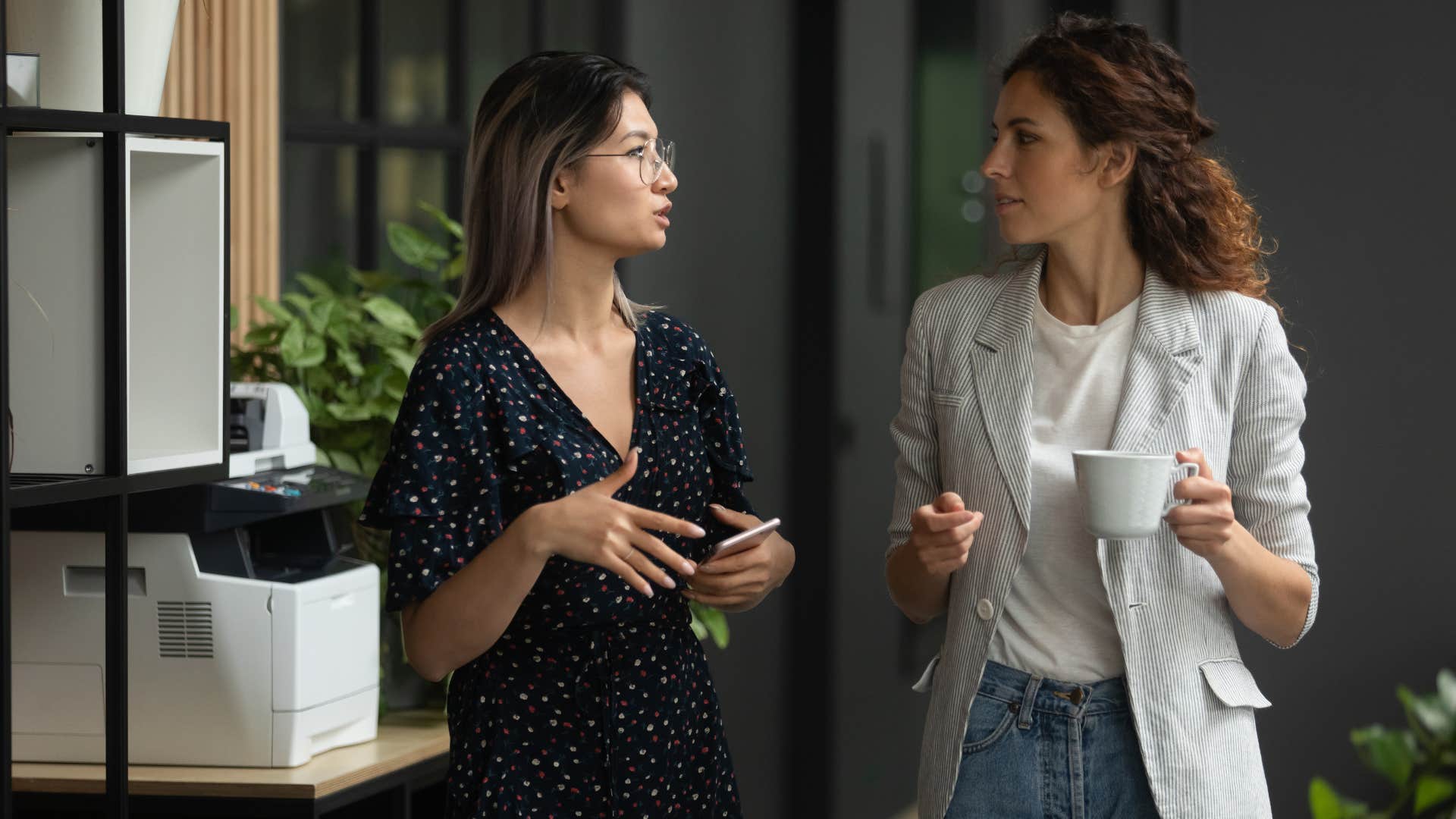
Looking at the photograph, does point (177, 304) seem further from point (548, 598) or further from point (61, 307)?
point (548, 598)

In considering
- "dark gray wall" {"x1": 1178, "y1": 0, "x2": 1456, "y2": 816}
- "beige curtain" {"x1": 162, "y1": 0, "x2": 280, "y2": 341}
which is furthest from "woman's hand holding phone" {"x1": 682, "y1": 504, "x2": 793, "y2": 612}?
"beige curtain" {"x1": 162, "y1": 0, "x2": 280, "y2": 341}

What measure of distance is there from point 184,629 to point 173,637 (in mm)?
23

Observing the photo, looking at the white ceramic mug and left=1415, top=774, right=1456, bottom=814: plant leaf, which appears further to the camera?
the white ceramic mug

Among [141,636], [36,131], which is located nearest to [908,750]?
[141,636]

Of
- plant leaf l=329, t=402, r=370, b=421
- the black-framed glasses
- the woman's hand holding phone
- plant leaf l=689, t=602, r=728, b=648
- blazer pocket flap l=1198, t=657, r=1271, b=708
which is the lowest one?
plant leaf l=689, t=602, r=728, b=648

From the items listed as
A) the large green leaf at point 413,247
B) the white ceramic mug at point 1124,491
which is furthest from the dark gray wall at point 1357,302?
the large green leaf at point 413,247

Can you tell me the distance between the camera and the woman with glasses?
55.2 inches

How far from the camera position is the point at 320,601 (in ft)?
7.38

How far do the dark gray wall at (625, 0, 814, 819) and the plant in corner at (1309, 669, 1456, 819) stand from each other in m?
2.95

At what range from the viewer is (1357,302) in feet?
8.06

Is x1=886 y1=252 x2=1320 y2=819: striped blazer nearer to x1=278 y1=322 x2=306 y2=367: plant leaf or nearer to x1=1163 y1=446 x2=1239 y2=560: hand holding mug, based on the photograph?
x1=1163 y1=446 x2=1239 y2=560: hand holding mug

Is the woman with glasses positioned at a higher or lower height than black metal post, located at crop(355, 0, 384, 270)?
lower

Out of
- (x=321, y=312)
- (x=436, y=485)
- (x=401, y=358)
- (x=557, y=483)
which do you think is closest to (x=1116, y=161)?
(x=557, y=483)

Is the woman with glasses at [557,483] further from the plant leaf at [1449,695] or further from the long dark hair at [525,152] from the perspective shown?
the plant leaf at [1449,695]
